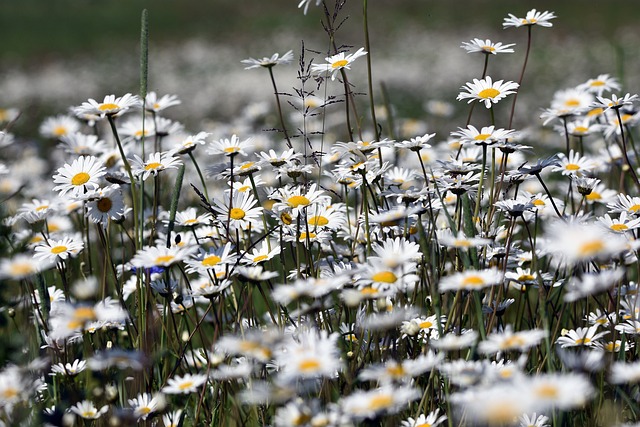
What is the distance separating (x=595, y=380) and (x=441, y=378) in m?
0.37

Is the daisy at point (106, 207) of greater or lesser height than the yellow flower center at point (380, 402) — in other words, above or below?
above

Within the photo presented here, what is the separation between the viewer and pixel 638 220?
1900 mm

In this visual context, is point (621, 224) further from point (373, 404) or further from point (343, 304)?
point (373, 404)

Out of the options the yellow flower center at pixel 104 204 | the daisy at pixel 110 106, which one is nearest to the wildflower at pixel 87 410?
the yellow flower center at pixel 104 204

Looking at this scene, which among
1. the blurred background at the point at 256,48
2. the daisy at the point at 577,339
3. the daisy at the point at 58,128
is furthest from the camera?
the blurred background at the point at 256,48

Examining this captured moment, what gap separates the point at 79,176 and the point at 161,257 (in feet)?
1.92

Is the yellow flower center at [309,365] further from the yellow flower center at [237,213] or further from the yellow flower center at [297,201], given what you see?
the yellow flower center at [237,213]

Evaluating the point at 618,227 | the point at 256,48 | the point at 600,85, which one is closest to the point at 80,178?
the point at 618,227

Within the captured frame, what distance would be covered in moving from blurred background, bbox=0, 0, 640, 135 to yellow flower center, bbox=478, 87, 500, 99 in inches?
233

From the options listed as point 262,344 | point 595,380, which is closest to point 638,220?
point 595,380

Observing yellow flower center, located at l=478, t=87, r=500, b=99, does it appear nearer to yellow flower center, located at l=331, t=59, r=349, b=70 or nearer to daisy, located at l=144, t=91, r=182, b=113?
yellow flower center, located at l=331, t=59, r=349, b=70

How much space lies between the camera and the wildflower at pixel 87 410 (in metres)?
1.64

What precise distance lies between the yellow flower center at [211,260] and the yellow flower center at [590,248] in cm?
93

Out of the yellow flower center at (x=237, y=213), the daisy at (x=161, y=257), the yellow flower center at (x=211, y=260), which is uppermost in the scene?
the daisy at (x=161, y=257)
